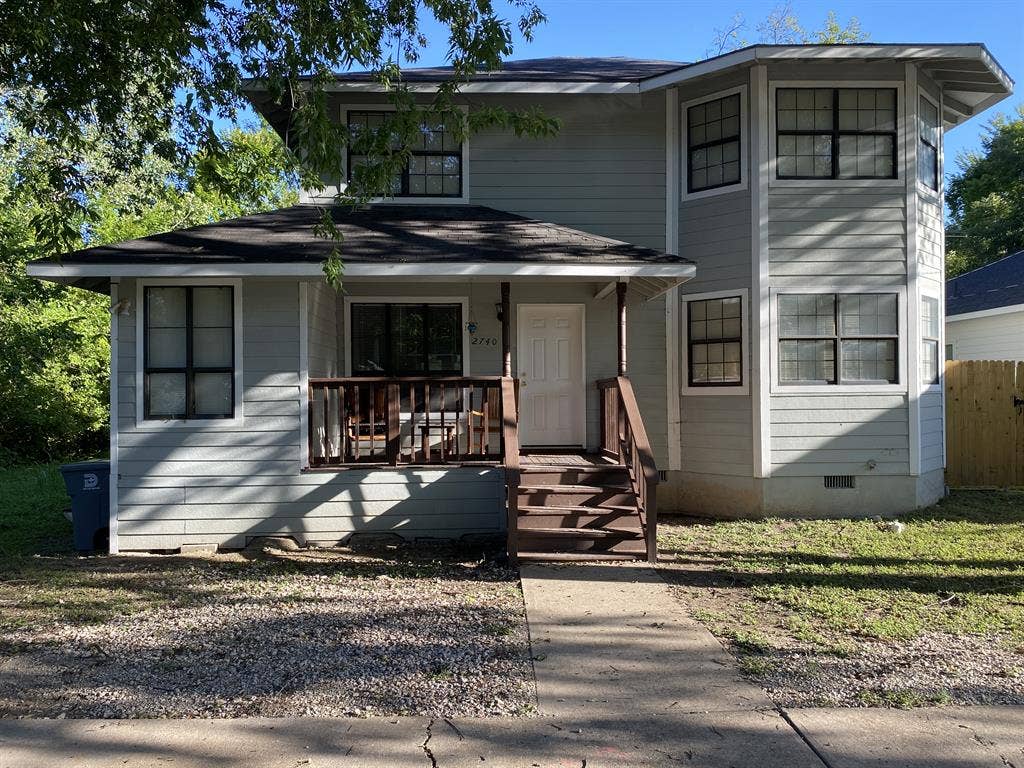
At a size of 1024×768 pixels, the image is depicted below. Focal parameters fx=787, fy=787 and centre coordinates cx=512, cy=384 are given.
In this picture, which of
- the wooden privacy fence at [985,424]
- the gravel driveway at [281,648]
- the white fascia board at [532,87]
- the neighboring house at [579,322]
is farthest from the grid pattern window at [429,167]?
the wooden privacy fence at [985,424]

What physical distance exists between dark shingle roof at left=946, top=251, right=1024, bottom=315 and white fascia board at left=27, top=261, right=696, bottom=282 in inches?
445

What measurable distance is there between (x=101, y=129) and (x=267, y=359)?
3.01 m

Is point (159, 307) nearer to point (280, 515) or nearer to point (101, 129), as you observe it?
point (101, 129)

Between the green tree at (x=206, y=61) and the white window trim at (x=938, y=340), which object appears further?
the white window trim at (x=938, y=340)

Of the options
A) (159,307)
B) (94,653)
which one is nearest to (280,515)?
(159,307)

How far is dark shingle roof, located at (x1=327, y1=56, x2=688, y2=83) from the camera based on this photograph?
34.3 ft

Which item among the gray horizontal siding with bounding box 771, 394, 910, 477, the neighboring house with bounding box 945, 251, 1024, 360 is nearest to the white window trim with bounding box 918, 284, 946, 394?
the gray horizontal siding with bounding box 771, 394, 910, 477

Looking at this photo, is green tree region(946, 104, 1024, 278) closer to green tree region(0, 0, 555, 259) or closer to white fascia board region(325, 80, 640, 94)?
white fascia board region(325, 80, 640, 94)

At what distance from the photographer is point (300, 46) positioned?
7.33 meters

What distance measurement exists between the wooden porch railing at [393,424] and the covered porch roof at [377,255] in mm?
1188

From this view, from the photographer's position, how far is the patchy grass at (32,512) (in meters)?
9.12

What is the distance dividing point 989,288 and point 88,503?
59.4 feet

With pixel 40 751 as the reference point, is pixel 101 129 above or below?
above

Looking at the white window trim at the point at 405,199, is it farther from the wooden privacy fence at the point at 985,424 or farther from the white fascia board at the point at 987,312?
the white fascia board at the point at 987,312
